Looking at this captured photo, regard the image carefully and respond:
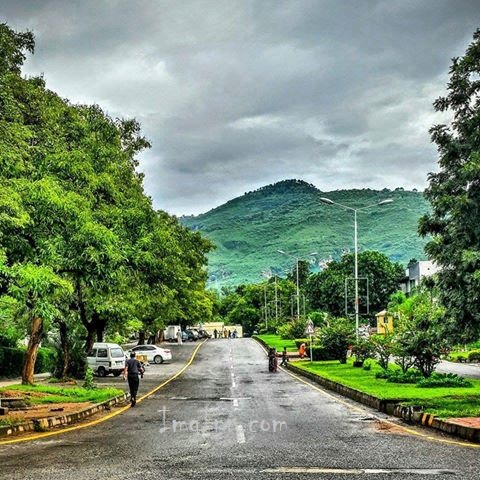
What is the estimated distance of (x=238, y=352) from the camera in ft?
212

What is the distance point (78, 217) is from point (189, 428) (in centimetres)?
674

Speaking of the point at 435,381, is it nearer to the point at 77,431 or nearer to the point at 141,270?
the point at 141,270

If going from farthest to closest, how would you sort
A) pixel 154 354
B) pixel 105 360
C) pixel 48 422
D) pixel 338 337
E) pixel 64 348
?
pixel 154 354 < pixel 338 337 < pixel 105 360 < pixel 64 348 < pixel 48 422

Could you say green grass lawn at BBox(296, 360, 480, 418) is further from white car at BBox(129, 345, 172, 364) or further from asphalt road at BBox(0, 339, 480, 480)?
white car at BBox(129, 345, 172, 364)

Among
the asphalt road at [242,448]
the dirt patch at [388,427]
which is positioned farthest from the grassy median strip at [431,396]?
the asphalt road at [242,448]

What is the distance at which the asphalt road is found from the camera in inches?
360

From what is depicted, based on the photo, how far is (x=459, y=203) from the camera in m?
16.8

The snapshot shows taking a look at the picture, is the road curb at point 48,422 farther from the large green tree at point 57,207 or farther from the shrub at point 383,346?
the shrub at point 383,346

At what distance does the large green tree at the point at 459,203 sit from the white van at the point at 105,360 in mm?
25432

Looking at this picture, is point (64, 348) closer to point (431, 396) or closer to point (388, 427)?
point (431, 396)

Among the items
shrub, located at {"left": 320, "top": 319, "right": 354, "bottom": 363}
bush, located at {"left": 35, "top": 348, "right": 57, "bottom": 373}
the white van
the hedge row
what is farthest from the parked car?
the white van

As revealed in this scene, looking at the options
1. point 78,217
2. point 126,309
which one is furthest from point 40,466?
point 126,309

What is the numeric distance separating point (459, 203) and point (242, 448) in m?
9.00

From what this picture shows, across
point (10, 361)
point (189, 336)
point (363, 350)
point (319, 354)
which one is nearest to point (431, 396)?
point (363, 350)
